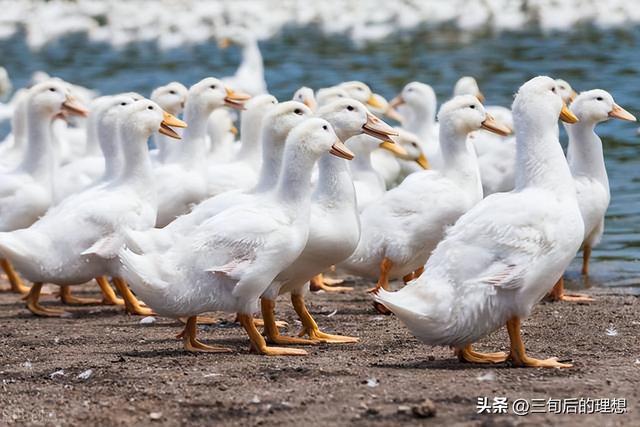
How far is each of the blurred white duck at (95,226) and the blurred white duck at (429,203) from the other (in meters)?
1.86

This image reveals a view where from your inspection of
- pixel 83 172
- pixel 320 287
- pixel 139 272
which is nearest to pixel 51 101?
pixel 83 172

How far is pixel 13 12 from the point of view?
4856 centimetres

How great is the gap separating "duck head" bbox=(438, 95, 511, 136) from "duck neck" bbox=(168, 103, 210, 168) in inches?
112

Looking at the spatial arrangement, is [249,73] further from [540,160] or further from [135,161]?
[540,160]

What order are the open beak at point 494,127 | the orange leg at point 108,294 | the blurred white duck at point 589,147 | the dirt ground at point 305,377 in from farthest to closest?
the orange leg at point 108,294, the blurred white duck at point 589,147, the open beak at point 494,127, the dirt ground at point 305,377

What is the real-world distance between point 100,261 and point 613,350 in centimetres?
416

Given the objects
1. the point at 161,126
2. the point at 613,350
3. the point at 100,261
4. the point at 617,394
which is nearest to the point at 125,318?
the point at 100,261

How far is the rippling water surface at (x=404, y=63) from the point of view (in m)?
24.0

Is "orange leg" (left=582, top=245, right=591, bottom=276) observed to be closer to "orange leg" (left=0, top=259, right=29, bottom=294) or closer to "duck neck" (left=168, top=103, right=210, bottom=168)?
"duck neck" (left=168, top=103, right=210, bottom=168)

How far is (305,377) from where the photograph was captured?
7.16m

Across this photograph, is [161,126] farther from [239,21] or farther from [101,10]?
[101,10]

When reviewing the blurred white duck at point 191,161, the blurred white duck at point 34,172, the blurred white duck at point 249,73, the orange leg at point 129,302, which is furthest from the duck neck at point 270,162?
the blurred white duck at point 249,73

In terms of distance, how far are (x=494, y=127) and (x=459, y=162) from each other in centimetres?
42

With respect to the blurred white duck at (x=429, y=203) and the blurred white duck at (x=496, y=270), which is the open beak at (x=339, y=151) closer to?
the blurred white duck at (x=496, y=270)
